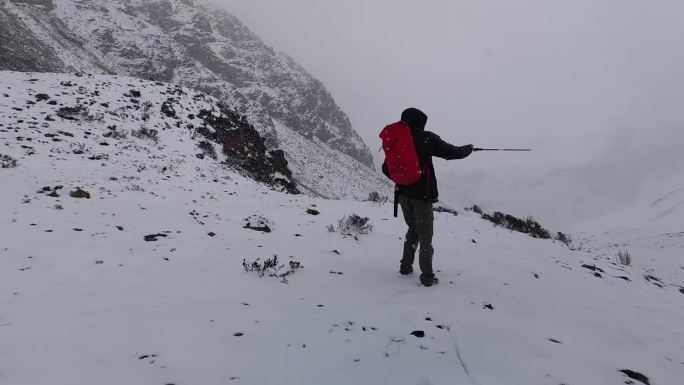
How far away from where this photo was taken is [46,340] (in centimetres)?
318

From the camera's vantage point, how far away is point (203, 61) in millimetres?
86000

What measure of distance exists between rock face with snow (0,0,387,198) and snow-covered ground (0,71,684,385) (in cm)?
3122

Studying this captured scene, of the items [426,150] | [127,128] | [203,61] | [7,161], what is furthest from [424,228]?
[203,61]

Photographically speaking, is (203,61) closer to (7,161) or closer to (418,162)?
(7,161)

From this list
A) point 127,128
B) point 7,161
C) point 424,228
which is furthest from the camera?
point 127,128

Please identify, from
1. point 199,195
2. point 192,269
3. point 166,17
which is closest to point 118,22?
point 166,17

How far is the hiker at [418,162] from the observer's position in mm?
5082

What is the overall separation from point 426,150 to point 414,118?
414mm

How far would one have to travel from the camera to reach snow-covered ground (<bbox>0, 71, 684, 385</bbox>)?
118 inches

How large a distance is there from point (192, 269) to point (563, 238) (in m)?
11.4

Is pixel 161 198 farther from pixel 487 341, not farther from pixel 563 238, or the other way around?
pixel 563 238

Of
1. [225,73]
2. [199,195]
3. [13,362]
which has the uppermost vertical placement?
[225,73]

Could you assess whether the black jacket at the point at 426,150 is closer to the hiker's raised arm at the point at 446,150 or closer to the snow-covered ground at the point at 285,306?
the hiker's raised arm at the point at 446,150

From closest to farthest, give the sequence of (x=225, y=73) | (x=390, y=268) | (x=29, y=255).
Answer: (x=29, y=255) < (x=390, y=268) < (x=225, y=73)
